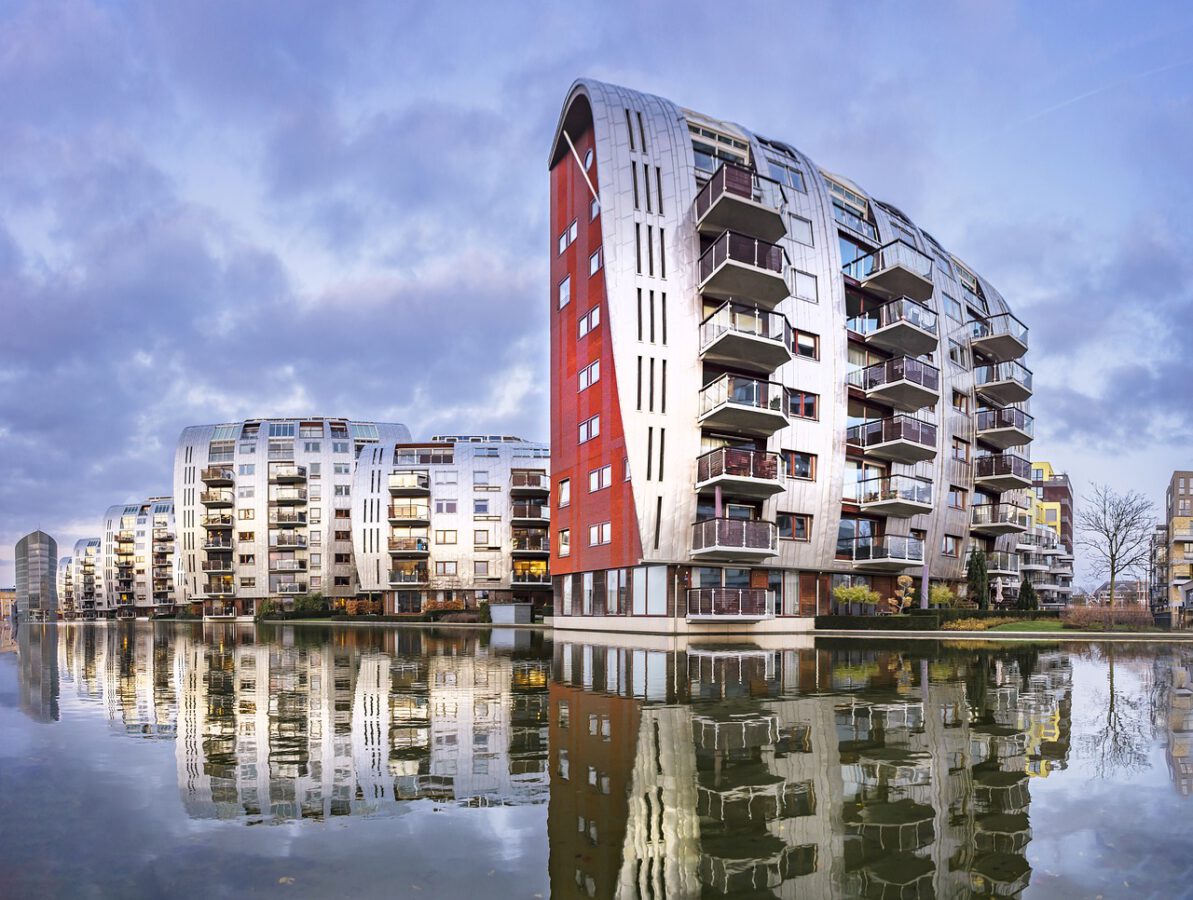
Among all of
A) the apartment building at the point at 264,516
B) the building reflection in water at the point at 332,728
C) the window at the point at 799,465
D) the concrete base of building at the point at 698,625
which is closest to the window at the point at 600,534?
the concrete base of building at the point at 698,625

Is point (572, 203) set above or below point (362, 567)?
above

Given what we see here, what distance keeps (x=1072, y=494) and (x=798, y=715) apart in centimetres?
16709

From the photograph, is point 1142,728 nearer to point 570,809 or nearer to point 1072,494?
point 570,809

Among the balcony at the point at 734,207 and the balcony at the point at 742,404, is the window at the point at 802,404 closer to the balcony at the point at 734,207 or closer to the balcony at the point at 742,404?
the balcony at the point at 742,404

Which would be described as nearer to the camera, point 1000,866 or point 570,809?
point 1000,866

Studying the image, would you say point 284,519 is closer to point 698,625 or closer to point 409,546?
point 409,546

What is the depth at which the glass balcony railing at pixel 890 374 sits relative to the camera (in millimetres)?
47906

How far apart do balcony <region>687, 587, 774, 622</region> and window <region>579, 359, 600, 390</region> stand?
1235cm

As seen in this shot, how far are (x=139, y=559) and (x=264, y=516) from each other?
84.1m

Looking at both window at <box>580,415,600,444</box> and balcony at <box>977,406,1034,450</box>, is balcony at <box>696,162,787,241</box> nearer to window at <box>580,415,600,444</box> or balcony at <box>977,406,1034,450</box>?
window at <box>580,415,600,444</box>

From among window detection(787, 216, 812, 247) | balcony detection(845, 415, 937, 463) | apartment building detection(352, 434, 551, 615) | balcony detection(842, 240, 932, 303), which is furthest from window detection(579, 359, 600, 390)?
apartment building detection(352, 434, 551, 615)

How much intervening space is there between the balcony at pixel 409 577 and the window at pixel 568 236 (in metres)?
49.7

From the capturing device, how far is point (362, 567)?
90250 mm

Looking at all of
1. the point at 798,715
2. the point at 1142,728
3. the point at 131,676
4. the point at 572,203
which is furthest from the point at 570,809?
the point at 572,203
